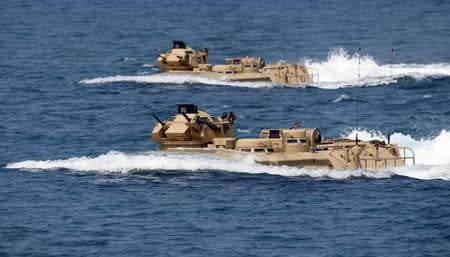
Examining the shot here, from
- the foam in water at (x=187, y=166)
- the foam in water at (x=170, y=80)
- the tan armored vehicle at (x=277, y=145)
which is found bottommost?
the foam in water at (x=187, y=166)

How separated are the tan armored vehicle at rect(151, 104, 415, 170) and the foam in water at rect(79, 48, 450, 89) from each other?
132ft

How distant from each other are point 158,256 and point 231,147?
19.7 m

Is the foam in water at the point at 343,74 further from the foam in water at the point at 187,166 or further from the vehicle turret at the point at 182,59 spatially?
the foam in water at the point at 187,166

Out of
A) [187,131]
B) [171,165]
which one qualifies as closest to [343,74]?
[187,131]

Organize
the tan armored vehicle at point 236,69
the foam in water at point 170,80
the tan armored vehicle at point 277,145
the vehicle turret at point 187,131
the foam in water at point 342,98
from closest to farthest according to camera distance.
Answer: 1. the tan armored vehicle at point 277,145
2. the vehicle turret at point 187,131
3. the foam in water at point 342,98
4. the foam in water at point 170,80
5. the tan armored vehicle at point 236,69

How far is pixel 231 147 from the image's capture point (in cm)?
7981

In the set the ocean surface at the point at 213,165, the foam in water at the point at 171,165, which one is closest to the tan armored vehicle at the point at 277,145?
the foam in water at the point at 171,165

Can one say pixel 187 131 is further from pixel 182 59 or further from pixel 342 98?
pixel 182 59

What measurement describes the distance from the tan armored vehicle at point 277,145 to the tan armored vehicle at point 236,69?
1588 inches

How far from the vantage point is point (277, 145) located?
260ft

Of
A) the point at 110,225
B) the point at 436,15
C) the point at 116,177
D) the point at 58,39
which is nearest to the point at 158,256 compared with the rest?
the point at 110,225

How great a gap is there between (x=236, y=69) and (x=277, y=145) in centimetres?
4516

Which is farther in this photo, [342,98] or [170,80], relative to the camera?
[170,80]

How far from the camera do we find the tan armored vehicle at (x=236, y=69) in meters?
123
